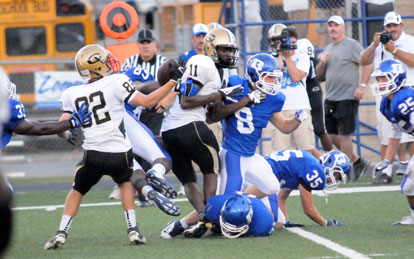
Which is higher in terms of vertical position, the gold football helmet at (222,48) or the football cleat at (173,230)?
the gold football helmet at (222,48)

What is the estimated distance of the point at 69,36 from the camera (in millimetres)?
14242

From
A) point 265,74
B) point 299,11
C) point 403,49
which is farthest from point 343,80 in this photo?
point 265,74

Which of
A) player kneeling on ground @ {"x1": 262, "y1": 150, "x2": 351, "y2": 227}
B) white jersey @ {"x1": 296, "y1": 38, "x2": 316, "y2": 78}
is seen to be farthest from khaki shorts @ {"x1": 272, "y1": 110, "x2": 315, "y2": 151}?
player kneeling on ground @ {"x1": 262, "y1": 150, "x2": 351, "y2": 227}

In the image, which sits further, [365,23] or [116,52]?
[365,23]

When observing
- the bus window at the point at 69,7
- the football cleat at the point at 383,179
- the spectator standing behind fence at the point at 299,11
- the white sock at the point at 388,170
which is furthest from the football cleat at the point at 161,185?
the bus window at the point at 69,7

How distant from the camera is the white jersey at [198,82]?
6.07 m

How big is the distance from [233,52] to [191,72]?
0.44 meters

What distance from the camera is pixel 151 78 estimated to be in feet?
24.7

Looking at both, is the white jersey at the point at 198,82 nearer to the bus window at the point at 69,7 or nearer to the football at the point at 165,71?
the football at the point at 165,71

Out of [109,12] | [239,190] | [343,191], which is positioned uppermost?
[109,12]

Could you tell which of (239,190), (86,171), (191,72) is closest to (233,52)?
(191,72)

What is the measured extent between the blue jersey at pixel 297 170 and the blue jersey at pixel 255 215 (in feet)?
1.36

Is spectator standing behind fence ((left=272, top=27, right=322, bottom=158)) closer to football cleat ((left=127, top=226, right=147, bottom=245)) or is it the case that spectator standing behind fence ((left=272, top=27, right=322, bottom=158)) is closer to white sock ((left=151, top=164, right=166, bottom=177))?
white sock ((left=151, top=164, right=166, bottom=177))

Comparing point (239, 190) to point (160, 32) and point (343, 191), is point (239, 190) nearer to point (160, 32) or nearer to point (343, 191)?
point (343, 191)
